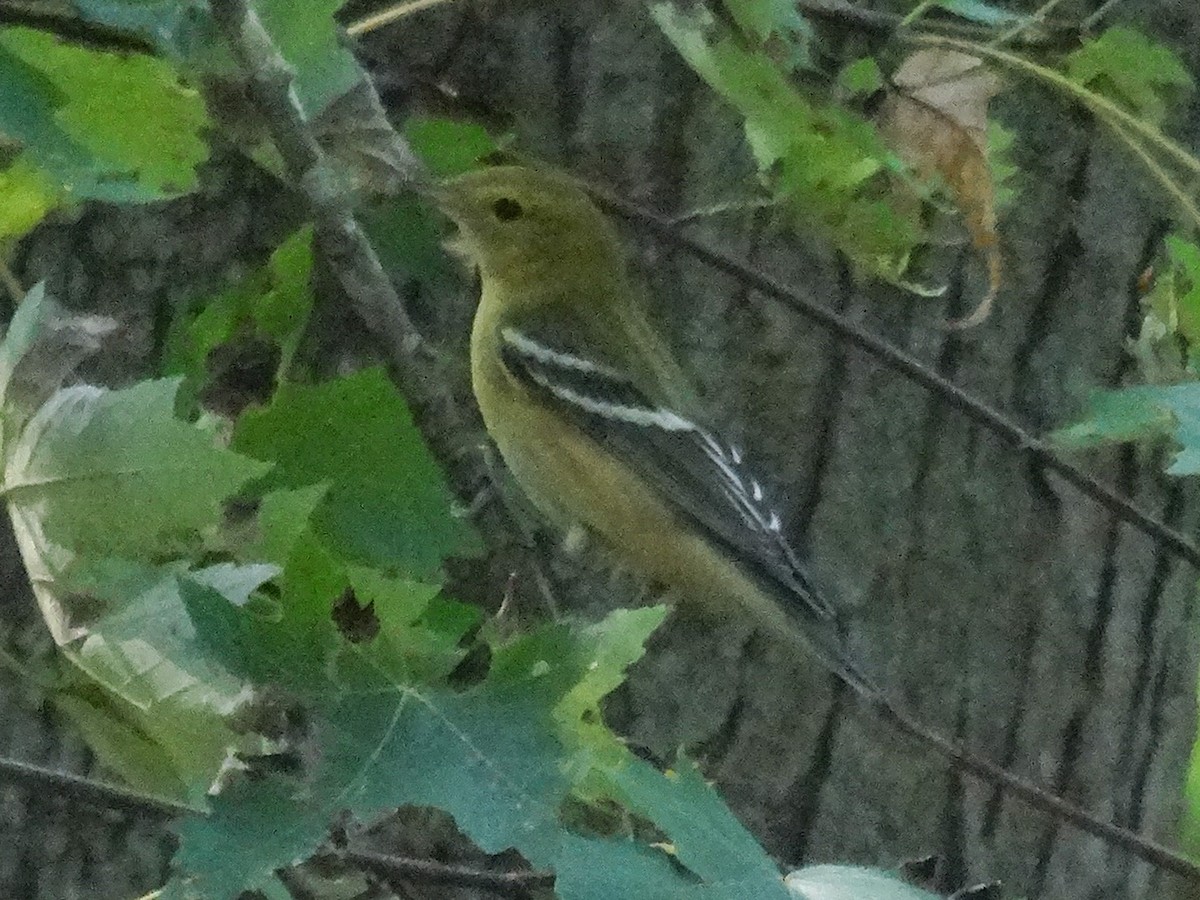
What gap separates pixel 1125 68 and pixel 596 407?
73 cm

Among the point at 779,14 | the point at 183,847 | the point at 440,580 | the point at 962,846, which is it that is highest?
the point at 779,14

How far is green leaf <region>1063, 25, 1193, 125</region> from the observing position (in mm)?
1299

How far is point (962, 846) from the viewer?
1.50 m

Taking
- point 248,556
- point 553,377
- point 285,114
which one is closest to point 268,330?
point 285,114

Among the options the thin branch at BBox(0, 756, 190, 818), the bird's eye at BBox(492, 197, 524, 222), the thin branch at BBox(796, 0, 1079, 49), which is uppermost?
the thin branch at BBox(796, 0, 1079, 49)

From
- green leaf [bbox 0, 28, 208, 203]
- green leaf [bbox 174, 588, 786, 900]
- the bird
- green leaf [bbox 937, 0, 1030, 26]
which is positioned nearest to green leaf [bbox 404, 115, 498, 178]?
the bird

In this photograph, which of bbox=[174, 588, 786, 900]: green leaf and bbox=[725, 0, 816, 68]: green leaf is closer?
bbox=[174, 588, 786, 900]: green leaf

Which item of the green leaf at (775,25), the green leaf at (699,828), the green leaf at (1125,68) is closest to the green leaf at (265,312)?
the green leaf at (775,25)

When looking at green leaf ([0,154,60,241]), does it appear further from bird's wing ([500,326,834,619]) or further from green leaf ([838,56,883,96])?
bird's wing ([500,326,834,619])

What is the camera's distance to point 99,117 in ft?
2.95

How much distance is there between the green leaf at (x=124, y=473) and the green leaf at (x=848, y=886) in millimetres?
350

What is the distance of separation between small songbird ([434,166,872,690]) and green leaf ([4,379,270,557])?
3.03ft

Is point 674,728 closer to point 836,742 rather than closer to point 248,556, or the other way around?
point 836,742

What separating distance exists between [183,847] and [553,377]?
1204mm
